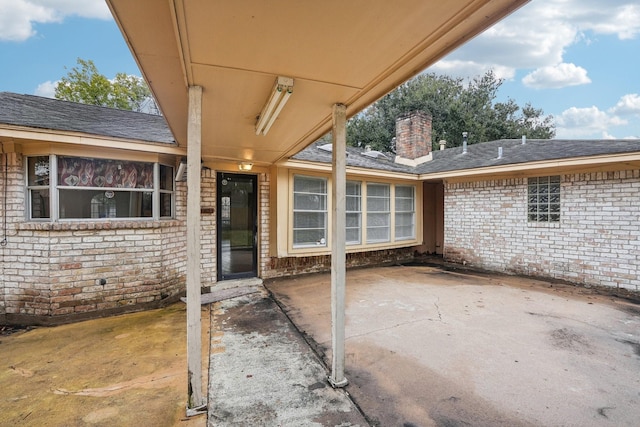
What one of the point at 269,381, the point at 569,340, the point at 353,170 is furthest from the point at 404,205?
the point at 269,381

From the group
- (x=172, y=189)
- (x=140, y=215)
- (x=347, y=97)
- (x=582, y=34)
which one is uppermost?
(x=582, y=34)

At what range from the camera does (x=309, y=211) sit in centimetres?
619

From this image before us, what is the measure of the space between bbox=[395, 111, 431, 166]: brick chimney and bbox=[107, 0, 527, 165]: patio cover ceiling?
719 centimetres

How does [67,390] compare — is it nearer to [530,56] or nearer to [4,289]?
[4,289]

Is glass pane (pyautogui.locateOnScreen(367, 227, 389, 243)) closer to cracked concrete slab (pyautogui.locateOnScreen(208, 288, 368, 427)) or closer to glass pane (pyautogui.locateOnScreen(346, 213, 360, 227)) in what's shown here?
glass pane (pyautogui.locateOnScreen(346, 213, 360, 227))

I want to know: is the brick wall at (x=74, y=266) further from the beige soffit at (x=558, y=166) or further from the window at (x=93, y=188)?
the beige soffit at (x=558, y=166)

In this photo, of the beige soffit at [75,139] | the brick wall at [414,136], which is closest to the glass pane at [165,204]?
the beige soffit at [75,139]

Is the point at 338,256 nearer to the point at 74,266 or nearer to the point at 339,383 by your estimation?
the point at 339,383

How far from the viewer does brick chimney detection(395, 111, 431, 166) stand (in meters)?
9.38

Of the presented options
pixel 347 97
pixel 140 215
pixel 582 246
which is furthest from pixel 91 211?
pixel 582 246

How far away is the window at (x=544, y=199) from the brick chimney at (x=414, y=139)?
3489mm

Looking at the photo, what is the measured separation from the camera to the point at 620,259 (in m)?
5.26

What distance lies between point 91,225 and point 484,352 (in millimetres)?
5191

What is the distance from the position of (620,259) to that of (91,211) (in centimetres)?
890
